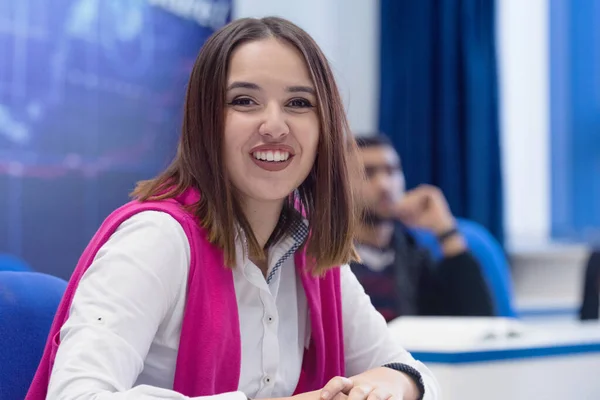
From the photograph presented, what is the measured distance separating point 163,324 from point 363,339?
427mm

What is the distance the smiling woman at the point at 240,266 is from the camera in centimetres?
112

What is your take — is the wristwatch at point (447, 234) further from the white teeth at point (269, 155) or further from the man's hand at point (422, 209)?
the white teeth at point (269, 155)

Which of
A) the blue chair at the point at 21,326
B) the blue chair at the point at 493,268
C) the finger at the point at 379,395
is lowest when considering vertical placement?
the blue chair at the point at 493,268

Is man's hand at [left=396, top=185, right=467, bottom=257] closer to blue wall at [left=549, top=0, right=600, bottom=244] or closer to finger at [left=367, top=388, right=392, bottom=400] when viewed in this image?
blue wall at [left=549, top=0, right=600, bottom=244]

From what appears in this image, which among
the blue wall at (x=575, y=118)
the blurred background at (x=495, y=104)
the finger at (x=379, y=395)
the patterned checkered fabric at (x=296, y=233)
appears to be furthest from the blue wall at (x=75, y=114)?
the blue wall at (x=575, y=118)

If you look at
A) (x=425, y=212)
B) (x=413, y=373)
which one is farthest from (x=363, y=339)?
(x=425, y=212)

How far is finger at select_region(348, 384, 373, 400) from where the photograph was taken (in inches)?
47.4

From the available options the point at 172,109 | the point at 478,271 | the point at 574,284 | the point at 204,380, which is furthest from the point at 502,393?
the point at 574,284

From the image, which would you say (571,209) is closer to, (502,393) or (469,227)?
(469,227)

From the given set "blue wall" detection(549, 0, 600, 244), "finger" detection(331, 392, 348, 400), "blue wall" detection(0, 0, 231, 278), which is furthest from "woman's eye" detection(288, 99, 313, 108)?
"blue wall" detection(549, 0, 600, 244)

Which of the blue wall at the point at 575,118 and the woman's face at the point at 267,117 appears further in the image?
the blue wall at the point at 575,118

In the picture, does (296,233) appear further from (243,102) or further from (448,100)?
(448,100)

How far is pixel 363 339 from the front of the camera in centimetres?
150

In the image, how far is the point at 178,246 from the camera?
120 cm
